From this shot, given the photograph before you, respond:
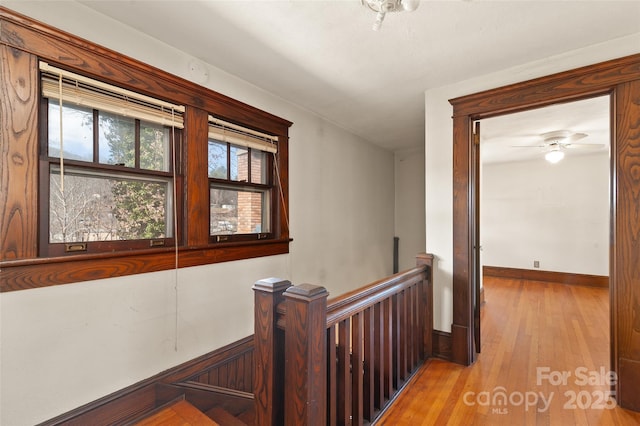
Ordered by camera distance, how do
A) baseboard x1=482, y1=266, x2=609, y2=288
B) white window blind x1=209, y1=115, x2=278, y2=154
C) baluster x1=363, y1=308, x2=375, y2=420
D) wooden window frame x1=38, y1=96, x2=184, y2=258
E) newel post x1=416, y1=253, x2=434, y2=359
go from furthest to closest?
baseboard x1=482, y1=266, x2=609, y2=288, newel post x1=416, y1=253, x2=434, y2=359, white window blind x1=209, y1=115, x2=278, y2=154, baluster x1=363, y1=308, x2=375, y2=420, wooden window frame x1=38, y1=96, x2=184, y2=258

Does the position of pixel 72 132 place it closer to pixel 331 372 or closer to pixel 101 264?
pixel 101 264

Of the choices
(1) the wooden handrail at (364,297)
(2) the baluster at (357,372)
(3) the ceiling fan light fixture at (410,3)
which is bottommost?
(2) the baluster at (357,372)

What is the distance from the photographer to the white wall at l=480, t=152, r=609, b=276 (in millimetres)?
5117

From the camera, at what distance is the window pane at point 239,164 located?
2.64 meters

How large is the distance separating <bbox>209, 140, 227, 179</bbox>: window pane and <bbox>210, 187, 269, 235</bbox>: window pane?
5.3 inches

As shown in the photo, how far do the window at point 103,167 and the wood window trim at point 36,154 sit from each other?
0.23ft

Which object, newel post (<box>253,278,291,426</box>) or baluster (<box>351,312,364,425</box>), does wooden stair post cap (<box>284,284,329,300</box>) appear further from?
baluster (<box>351,312,364,425</box>)

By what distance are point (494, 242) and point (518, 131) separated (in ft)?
9.97

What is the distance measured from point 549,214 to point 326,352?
6083 millimetres

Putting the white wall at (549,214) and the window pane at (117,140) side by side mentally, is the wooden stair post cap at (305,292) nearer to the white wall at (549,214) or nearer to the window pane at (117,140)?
the window pane at (117,140)

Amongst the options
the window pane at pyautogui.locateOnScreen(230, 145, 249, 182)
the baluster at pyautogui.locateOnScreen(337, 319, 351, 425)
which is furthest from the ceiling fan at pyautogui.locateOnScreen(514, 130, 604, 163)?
the baluster at pyautogui.locateOnScreen(337, 319, 351, 425)

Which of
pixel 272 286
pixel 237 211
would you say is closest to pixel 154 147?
pixel 237 211

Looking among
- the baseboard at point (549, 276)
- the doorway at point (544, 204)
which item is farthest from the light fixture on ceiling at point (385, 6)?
the baseboard at point (549, 276)

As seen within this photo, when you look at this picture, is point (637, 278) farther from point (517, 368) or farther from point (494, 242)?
point (494, 242)
